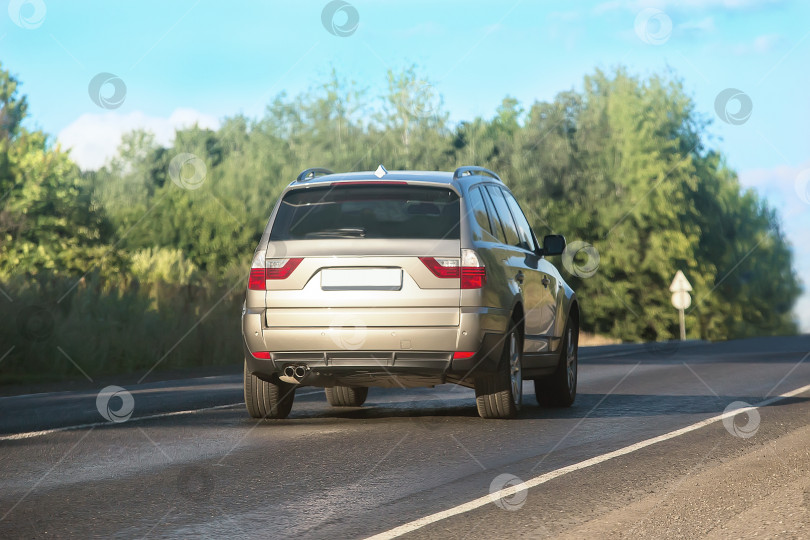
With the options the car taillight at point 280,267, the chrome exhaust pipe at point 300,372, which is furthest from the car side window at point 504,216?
the chrome exhaust pipe at point 300,372

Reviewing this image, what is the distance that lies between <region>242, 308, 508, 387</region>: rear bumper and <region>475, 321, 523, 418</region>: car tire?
0.99 feet

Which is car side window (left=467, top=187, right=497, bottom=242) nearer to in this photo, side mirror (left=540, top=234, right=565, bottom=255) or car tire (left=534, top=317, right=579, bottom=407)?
side mirror (left=540, top=234, right=565, bottom=255)

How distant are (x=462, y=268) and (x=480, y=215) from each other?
2.49 feet

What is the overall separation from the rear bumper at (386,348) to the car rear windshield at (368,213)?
27.7 inches

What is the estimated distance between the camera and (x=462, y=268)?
9.35 meters

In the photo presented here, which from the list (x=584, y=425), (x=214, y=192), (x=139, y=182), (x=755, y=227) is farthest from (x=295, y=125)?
(x=584, y=425)

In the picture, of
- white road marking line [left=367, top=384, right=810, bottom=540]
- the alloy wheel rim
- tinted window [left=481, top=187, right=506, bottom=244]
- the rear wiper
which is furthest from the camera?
tinted window [left=481, top=187, right=506, bottom=244]

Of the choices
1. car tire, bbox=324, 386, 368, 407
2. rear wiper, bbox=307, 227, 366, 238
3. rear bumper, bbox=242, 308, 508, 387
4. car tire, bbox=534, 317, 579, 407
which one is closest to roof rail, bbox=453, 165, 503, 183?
rear wiper, bbox=307, 227, 366, 238

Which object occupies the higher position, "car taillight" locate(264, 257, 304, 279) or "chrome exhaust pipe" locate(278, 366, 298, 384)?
"car taillight" locate(264, 257, 304, 279)

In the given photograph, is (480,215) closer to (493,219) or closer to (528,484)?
(493,219)

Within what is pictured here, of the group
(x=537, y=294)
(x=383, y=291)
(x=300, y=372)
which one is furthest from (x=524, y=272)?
(x=300, y=372)

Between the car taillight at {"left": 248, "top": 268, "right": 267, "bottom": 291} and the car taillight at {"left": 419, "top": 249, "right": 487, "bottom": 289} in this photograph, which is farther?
the car taillight at {"left": 248, "top": 268, "right": 267, "bottom": 291}

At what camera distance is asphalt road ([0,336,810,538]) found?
5.76 meters

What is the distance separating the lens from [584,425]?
32.1 feet
